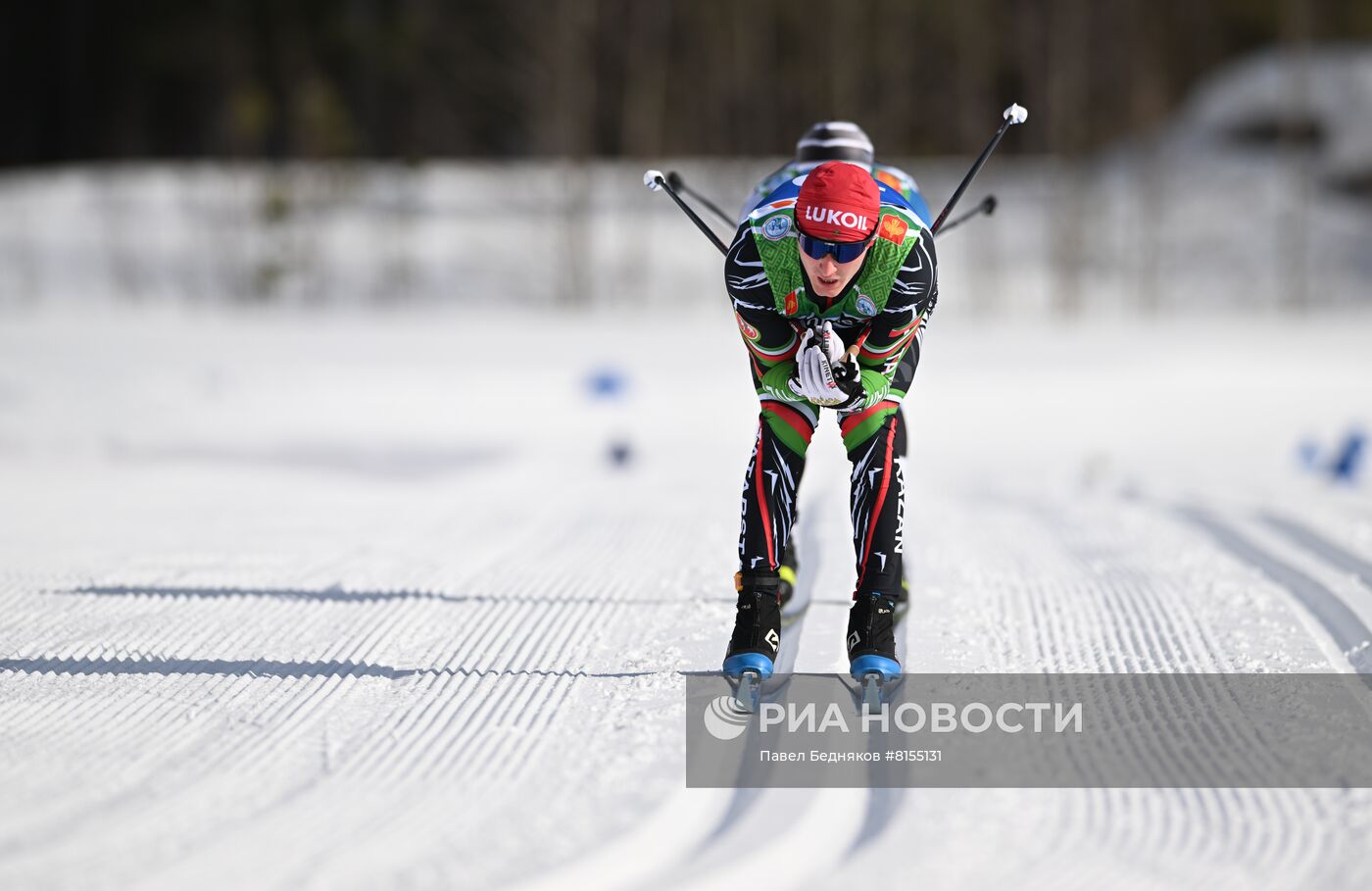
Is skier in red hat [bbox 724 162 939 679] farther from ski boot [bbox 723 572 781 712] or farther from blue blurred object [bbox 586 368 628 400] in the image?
blue blurred object [bbox 586 368 628 400]

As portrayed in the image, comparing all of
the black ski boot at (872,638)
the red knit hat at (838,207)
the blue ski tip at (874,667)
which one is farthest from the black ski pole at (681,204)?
the blue ski tip at (874,667)

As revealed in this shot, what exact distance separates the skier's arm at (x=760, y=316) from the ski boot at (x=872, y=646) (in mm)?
593

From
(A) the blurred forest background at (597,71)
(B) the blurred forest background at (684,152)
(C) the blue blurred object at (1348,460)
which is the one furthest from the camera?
(B) the blurred forest background at (684,152)

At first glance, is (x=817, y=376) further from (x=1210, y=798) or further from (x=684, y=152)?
(x=684, y=152)

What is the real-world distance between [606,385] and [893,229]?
25.6 feet

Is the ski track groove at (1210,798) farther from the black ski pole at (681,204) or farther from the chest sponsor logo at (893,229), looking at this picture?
the black ski pole at (681,204)

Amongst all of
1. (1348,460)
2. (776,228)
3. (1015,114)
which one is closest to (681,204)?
(776,228)

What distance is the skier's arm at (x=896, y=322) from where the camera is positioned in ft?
10.6

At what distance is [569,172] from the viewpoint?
18438mm

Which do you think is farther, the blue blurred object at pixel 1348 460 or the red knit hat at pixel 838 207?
the blue blurred object at pixel 1348 460

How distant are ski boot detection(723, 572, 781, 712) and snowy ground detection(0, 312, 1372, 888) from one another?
0.18 meters

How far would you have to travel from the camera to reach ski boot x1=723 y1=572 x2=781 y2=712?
3.16 m

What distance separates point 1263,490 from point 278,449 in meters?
6.92

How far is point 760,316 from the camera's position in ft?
10.7
